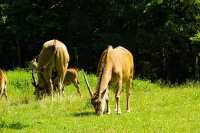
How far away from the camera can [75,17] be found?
141ft

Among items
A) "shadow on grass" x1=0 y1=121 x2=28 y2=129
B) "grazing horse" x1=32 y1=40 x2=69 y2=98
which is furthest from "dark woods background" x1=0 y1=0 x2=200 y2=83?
"shadow on grass" x1=0 y1=121 x2=28 y2=129

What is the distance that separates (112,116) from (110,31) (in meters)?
26.5

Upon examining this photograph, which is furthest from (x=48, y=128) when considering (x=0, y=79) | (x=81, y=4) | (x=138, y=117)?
(x=81, y=4)

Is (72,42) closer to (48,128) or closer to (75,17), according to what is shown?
(75,17)

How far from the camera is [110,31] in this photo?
42531mm

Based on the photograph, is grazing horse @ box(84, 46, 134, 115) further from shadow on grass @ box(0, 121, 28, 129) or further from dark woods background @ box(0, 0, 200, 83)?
dark woods background @ box(0, 0, 200, 83)

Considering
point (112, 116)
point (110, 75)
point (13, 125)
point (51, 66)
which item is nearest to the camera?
point (13, 125)

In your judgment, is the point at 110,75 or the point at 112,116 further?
the point at 110,75

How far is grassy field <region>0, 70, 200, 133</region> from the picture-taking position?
14258 mm

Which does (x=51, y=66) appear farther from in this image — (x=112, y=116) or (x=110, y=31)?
(x=110, y=31)

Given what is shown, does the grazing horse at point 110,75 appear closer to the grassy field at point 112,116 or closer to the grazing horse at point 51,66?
the grassy field at point 112,116

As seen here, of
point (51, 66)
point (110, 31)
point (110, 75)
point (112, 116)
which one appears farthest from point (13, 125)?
point (110, 31)

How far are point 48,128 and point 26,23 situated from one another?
95.4 ft

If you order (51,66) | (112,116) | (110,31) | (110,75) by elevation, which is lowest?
(112,116)
